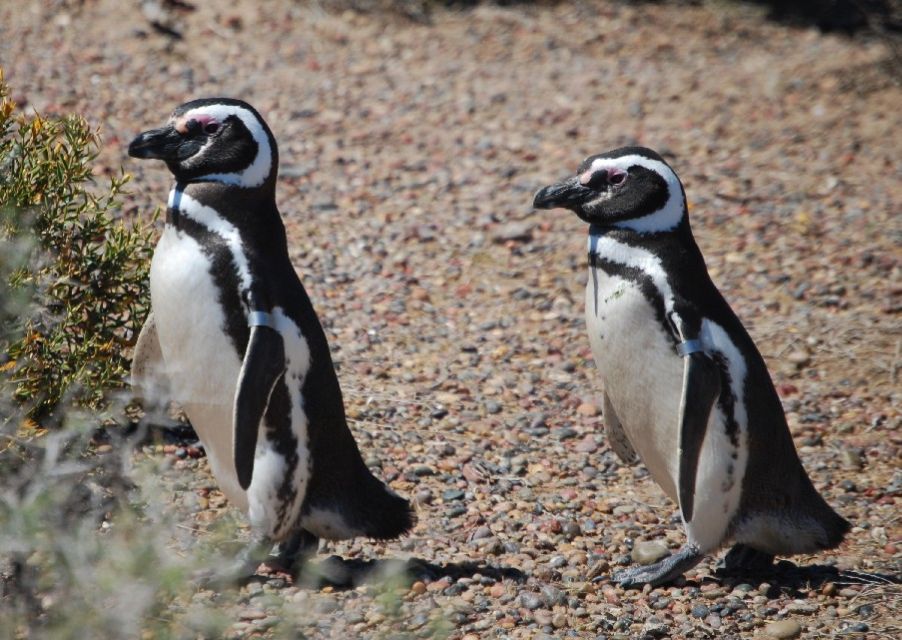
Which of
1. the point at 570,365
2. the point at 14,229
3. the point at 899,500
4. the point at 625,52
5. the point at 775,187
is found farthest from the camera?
the point at 625,52

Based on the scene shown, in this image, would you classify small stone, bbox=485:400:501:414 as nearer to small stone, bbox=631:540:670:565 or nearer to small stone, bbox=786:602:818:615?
small stone, bbox=631:540:670:565

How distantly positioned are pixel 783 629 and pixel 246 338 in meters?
1.73

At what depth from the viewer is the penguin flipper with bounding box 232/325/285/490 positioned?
3365mm

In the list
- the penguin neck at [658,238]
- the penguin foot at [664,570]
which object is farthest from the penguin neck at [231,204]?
the penguin foot at [664,570]

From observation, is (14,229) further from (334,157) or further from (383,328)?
(334,157)

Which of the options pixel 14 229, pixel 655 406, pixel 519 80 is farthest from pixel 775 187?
pixel 14 229

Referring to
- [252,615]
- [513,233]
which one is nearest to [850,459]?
[513,233]

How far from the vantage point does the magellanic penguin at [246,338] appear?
3.46 meters

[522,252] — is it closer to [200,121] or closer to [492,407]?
[492,407]

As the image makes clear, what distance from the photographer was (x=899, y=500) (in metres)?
4.43

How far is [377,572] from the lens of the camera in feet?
11.9

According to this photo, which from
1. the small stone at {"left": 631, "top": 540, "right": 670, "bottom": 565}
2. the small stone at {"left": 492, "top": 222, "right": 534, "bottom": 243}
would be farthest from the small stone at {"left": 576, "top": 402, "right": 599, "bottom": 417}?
the small stone at {"left": 492, "top": 222, "right": 534, "bottom": 243}

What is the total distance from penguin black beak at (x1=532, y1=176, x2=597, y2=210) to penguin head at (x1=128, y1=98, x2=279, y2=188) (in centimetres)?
85

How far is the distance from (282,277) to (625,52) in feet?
19.5
